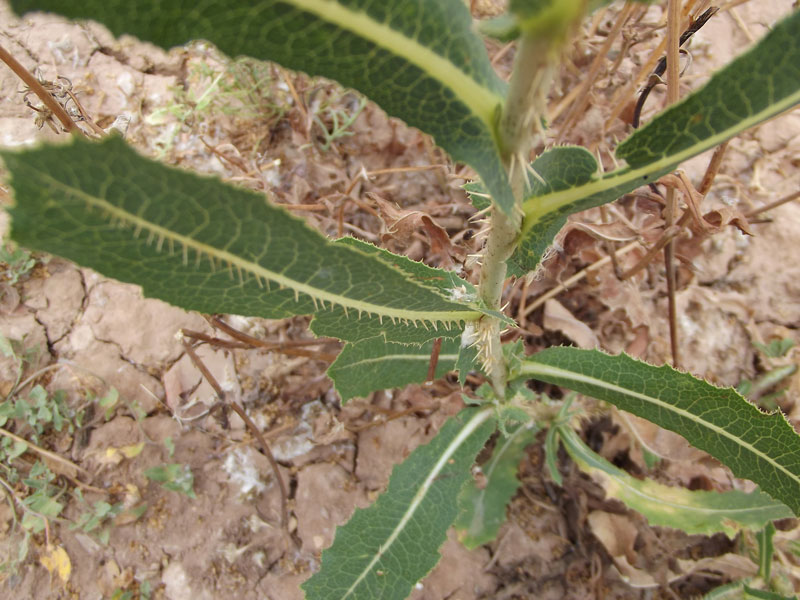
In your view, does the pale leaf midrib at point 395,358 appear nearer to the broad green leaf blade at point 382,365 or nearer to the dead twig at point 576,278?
the broad green leaf blade at point 382,365

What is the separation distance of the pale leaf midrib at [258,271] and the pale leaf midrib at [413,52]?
14.3 inches

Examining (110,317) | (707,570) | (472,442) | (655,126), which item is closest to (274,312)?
(655,126)

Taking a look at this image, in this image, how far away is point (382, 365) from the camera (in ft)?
5.54

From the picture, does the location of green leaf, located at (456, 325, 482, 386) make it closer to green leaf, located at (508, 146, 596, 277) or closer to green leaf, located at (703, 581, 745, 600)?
green leaf, located at (508, 146, 596, 277)

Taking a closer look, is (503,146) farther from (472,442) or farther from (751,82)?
(472,442)

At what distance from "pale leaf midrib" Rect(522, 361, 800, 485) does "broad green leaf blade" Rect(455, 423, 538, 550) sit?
456 mm

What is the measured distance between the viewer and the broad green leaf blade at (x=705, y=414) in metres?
1.24

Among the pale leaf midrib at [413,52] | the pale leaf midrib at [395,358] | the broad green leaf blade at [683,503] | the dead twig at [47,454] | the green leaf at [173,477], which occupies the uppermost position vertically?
the pale leaf midrib at [413,52]

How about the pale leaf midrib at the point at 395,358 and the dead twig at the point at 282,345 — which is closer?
the pale leaf midrib at the point at 395,358

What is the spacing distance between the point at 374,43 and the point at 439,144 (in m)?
0.21

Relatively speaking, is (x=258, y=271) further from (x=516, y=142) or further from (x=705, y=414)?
(x=705, y=414)

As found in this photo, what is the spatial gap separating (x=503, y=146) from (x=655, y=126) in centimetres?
24

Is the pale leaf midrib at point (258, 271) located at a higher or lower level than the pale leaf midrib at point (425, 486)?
higher

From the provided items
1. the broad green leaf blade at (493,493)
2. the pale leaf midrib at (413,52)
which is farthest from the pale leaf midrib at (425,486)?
the pale leaf midrib at (413,52)
